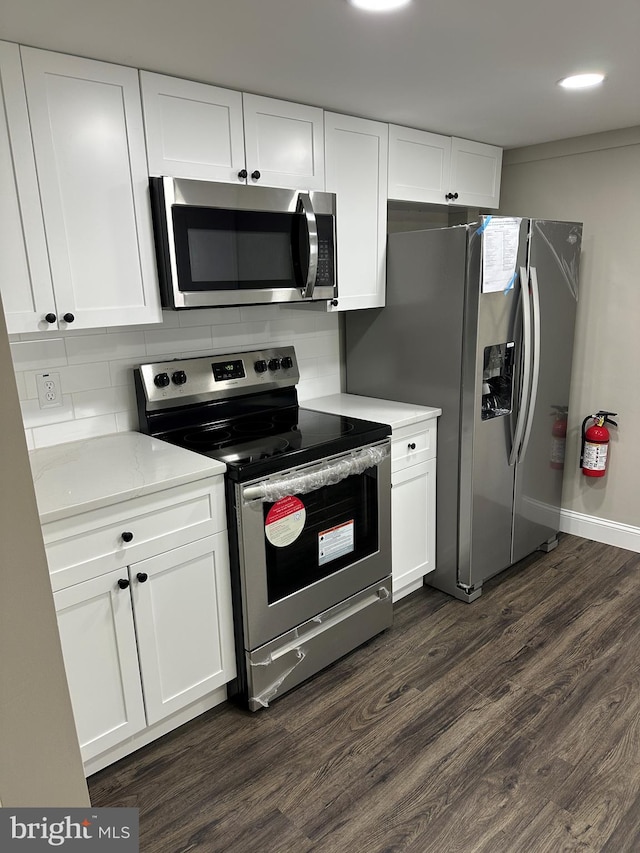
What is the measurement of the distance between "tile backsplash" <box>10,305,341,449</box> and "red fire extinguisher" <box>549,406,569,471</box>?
146 cm

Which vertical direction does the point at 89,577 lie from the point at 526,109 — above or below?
below

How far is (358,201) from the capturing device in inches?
104

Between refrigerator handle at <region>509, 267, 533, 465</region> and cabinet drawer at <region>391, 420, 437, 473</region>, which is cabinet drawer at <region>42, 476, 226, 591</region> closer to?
cabinet drawer at <region>391, 420, 437, 473</region>

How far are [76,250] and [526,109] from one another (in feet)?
6.27

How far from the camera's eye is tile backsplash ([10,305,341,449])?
6.95ft

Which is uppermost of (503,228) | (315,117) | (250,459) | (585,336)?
(315,117)

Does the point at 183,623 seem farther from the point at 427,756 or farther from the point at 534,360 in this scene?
the point at 534,360

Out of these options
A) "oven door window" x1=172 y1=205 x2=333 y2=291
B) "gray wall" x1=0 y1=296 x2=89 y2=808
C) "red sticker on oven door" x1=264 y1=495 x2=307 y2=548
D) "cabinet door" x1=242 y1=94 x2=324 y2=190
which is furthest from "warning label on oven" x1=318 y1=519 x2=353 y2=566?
"gray wall" x1=0 y1=296 x2=89 y2=808

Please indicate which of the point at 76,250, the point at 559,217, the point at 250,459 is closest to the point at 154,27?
the point at 76,250

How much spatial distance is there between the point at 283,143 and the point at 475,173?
4.27ft

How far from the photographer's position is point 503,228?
8.34 ft

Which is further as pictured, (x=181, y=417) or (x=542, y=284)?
(x=542, y=284)

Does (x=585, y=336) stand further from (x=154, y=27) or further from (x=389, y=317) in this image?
(x=154, y=27)

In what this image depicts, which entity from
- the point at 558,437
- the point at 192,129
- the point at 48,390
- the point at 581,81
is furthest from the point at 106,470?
the point at 558,437
